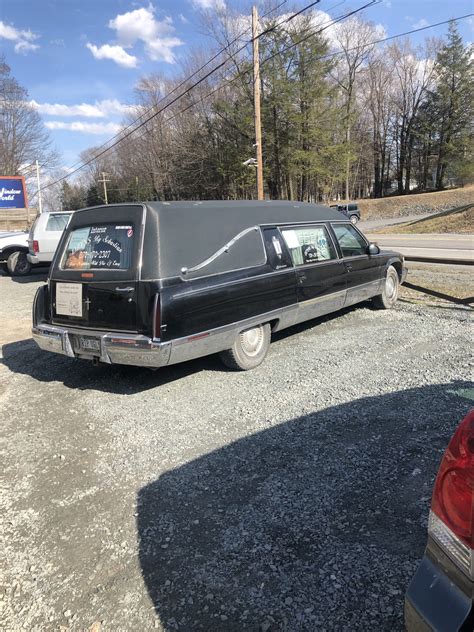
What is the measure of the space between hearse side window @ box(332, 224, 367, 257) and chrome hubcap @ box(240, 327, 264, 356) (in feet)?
6.67

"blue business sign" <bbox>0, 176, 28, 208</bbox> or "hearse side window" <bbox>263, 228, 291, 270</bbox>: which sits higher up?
"blue business sign" <bbox>0, 176, 28, 208</bbox>

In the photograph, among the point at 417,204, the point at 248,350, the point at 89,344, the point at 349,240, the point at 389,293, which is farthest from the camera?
the point at 417,204

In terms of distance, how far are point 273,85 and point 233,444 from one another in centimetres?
3456

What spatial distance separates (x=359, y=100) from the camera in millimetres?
62062

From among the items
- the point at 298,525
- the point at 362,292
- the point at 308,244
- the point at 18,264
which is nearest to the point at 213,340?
the point at 308,244

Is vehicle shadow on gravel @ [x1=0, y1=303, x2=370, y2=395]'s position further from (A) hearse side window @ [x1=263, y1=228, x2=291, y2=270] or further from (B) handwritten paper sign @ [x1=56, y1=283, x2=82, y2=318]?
(A) hearse side window @ [x1=263, y1=228, x2=291, y2=270]

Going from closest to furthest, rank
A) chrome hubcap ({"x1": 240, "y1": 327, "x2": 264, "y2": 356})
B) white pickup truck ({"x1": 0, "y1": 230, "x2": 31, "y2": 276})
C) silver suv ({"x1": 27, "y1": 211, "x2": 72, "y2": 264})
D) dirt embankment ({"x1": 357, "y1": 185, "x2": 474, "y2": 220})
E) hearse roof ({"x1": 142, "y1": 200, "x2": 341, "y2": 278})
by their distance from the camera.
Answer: hearse roof ({"x1": 142, "y1": 200, "x2": 341, "y2": 278}), chrome hubcap ({"x1": 240, "y1": 327, "x2": 264, "y2": 356}), silver suv ({"x1": 27, "y1": 211, "x2": 72, "y2": 264}), white pickup truck ({"x1": 0, "y1": 230, "x2": 31, "y2": 276}), dirt embankment ({"x1": 357, "y1": 185, "x2": 474, "y2": 220})

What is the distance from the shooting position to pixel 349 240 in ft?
22.1

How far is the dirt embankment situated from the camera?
146ft

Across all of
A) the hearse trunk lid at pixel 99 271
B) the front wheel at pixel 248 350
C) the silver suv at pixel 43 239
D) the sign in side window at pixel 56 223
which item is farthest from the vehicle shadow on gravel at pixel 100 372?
the sign in side window at pixel 56 223

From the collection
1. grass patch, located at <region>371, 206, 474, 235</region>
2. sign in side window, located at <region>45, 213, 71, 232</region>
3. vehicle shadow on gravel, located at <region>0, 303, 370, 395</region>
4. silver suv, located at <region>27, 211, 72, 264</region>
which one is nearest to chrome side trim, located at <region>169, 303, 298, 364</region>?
vehicle shadow on gravel, located at <region>0, 303, 370, 395</region>

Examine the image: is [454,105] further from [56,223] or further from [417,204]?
[56,223]

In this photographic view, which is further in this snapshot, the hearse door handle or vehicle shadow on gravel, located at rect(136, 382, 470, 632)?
the hearse door handle

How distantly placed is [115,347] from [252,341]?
1.61 metres
